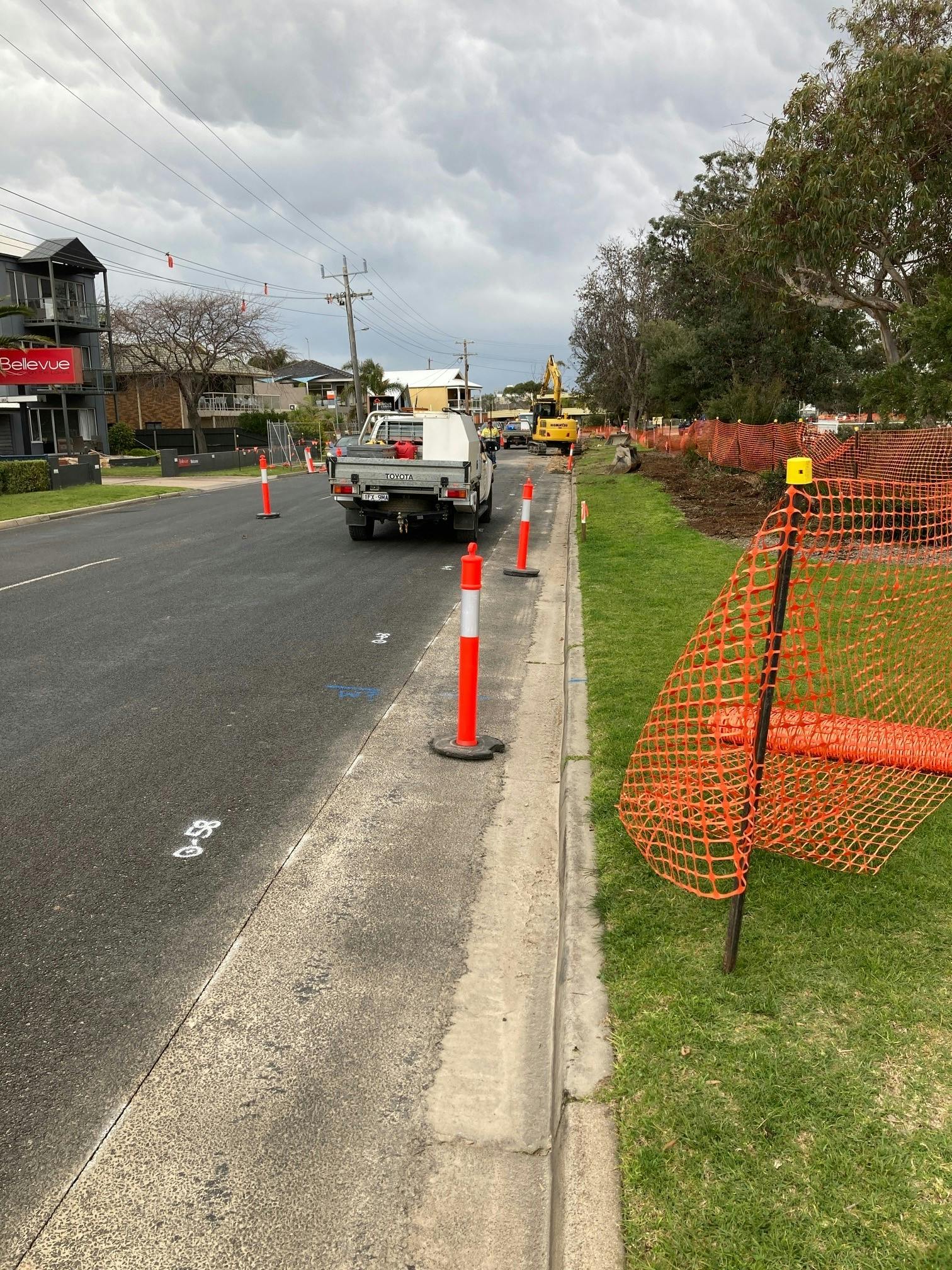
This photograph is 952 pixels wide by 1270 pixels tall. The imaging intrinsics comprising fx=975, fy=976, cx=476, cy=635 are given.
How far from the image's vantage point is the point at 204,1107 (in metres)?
3.00

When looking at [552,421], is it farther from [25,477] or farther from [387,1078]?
[387,1078]

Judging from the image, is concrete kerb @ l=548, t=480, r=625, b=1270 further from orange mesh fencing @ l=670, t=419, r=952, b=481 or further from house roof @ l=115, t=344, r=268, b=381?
house roof @ l=115, t=344, r=268, b=381

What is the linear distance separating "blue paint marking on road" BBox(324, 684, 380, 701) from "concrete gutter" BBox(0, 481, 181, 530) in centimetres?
1431

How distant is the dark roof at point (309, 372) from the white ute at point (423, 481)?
277 ft

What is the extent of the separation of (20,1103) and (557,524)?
1670cm

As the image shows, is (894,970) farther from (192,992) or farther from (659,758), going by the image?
(192,992)

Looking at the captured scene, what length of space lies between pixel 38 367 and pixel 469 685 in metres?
29.5

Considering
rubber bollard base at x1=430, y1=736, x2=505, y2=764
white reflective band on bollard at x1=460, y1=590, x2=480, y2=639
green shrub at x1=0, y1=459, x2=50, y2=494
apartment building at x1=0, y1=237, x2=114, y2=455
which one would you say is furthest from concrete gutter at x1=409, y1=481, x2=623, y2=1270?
apartment building at x1=0, y1=237, x2=114, y2=455

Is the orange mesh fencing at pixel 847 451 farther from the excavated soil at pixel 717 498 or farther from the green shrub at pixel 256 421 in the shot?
the green shrub at pixel 256 421

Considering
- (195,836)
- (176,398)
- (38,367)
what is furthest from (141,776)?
(176,398)

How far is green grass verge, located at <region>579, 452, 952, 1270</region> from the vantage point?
2375 millimetres

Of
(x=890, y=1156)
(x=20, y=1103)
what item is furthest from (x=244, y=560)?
(x=890, y=1156)

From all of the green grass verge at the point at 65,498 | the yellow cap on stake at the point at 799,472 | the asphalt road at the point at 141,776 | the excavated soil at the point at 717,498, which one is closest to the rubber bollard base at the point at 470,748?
the asphalt road at the point at 141,776

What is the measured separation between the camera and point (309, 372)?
346 feet
